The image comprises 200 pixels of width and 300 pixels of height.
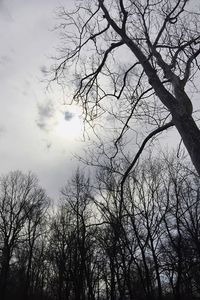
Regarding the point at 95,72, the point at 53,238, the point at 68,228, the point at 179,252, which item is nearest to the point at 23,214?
the point at 53,238

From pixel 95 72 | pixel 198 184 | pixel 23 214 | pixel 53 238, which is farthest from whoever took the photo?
pixel 23 214

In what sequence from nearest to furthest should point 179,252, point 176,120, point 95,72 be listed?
point 176,120, point 95,72, point 179,252

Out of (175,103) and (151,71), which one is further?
(151,71)

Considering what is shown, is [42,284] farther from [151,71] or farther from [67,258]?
[151,71]

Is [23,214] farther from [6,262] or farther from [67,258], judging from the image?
[67,258]

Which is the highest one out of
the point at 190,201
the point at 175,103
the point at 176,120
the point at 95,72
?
the point at 190,201

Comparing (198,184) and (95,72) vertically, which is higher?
(198,184)

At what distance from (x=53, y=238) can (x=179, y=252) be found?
48.4 ft

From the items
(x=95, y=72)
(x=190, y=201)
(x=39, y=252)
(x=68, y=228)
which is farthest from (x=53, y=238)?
(x=95, y=72)

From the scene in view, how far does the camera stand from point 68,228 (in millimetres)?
26156

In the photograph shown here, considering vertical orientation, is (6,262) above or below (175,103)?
above

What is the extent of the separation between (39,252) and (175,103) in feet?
115

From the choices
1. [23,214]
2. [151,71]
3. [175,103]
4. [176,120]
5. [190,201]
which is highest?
[23,214]

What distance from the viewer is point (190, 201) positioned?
20.3 metres
